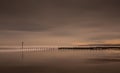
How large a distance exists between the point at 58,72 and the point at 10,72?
483cm

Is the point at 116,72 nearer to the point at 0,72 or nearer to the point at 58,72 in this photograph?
the point at 58,72

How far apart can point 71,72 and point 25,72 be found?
4.67 metres

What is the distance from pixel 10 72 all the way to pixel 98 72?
8.82m

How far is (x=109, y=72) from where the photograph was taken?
949 inches

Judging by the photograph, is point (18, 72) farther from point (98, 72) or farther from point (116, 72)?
point (116, 72)

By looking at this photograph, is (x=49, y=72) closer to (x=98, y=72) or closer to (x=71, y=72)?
(x=71, y=72)

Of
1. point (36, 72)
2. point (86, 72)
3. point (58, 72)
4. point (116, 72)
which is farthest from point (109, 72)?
point (36, 72)

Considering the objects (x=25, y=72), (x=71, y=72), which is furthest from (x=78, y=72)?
(x=25, y=72)

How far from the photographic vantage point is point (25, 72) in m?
24.7

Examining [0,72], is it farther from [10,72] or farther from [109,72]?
[109,72]

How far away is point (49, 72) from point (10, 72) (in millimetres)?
3953

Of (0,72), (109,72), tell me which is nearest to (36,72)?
(0,72)

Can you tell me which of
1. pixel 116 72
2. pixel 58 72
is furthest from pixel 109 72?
pixel 58 72

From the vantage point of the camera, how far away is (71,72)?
2525 cm
